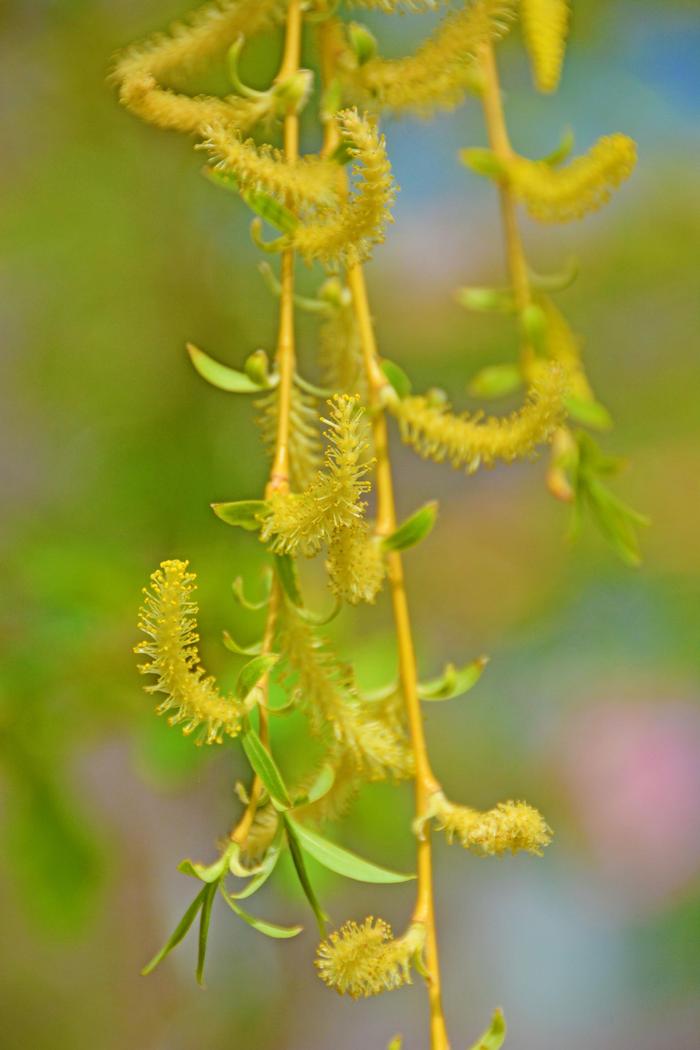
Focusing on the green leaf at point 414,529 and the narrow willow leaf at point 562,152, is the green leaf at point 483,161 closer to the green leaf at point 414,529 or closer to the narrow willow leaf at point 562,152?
the narrow willow leaf at point 562,152

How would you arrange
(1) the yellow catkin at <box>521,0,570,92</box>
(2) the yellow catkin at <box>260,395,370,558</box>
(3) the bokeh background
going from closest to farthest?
(2) the yellow catkin at <box>260,395,370,558</box>
(1) the yellow catkin at <box>521,0,570,92</box>
(3) the bokeh background

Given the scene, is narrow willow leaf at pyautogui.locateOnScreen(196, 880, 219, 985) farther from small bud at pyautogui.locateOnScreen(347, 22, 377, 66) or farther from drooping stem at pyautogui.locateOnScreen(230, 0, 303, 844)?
small bud at pyautogui.locateOnScreen(347, 22, 377, 66)

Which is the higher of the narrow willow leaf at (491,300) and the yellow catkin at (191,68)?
the yellow catkin at (191,68)

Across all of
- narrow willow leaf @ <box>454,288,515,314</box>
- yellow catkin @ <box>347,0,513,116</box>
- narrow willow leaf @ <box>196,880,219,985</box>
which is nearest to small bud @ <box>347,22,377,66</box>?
yellow catkin @ <box>347,0,513,116</box>

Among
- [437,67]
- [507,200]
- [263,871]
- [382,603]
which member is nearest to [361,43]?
[437,67]

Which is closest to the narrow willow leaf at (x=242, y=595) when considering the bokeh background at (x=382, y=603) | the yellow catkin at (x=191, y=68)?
the yellow catkin at (x=191, y=68)

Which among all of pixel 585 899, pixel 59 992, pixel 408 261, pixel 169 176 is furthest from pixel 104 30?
pixel 585 899

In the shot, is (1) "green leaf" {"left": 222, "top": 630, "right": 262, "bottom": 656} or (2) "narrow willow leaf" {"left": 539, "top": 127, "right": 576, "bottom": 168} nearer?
(1) "green leaf" {"left": 222, "top": 630, "right": 262, "bottom": 656}

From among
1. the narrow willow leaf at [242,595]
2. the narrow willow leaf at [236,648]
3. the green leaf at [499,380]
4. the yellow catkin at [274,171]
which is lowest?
the narrow willow leaf at [236,648]
